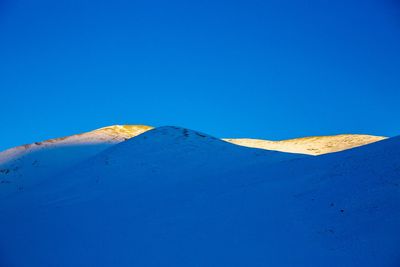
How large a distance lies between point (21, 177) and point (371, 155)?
139ft

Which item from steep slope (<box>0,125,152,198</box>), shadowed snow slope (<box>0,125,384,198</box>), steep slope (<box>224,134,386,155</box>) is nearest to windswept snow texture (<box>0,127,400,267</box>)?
steep slope (<box>0,125,152,198</box>)

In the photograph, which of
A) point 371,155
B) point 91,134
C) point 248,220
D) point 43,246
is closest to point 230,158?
point 371,155

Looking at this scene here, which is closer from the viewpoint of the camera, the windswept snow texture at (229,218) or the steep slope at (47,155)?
the windswept snow texture at (229,218)

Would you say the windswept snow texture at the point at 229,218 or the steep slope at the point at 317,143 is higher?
the steep slope at the point at 317,143

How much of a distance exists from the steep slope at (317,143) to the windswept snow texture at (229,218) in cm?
3167

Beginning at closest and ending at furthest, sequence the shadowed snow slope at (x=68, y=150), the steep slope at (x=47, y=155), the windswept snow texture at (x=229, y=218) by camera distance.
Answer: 1. the windswept snow texture at (x=229, y=218)
2. the steep slope at (x=47, y=155)
3. the shadowed snow slope at (x=68, y=150)

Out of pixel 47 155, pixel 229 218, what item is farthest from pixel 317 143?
pixel 229 218

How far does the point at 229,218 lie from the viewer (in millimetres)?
16625

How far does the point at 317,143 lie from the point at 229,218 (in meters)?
52.0

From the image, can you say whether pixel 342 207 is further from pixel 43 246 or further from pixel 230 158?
pixel 230 158

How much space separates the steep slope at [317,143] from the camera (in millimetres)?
56938

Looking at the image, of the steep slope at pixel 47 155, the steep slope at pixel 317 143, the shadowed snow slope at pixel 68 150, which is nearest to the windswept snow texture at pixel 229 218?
the steep slope at pixel 47 155

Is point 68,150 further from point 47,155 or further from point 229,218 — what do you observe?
point 229,218

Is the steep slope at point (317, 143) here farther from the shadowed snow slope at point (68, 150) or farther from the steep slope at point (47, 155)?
the steep slope at point (47, 155)
